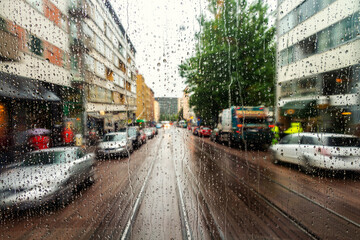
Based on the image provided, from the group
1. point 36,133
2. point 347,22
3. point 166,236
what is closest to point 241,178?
point 166,236

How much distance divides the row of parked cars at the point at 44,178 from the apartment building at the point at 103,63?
569mm

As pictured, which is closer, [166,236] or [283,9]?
[166,236]

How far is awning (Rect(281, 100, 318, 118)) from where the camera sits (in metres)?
2.56

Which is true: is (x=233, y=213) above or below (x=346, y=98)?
below

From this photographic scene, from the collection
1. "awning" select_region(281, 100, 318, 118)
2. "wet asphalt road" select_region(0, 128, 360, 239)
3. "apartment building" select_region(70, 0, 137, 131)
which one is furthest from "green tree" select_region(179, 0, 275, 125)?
"wet asphalt road" select_region(0, 128, 360, 239)

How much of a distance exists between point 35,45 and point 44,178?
1.71 meters

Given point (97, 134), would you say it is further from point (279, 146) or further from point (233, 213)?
point (279, 146)

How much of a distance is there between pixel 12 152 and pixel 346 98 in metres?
4.42

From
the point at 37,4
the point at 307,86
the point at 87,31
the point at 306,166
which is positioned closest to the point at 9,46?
the point at 37,4

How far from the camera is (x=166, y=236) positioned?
1835 millimetres

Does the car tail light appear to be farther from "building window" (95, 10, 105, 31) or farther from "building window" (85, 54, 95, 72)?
"building window" (95, 10, 105, 31)

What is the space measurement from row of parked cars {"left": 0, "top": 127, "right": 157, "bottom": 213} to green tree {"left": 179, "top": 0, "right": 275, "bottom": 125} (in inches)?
105

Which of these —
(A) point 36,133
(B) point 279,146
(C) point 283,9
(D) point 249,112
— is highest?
(C) point 283,9

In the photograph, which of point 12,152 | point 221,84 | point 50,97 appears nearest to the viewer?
point 12,152
